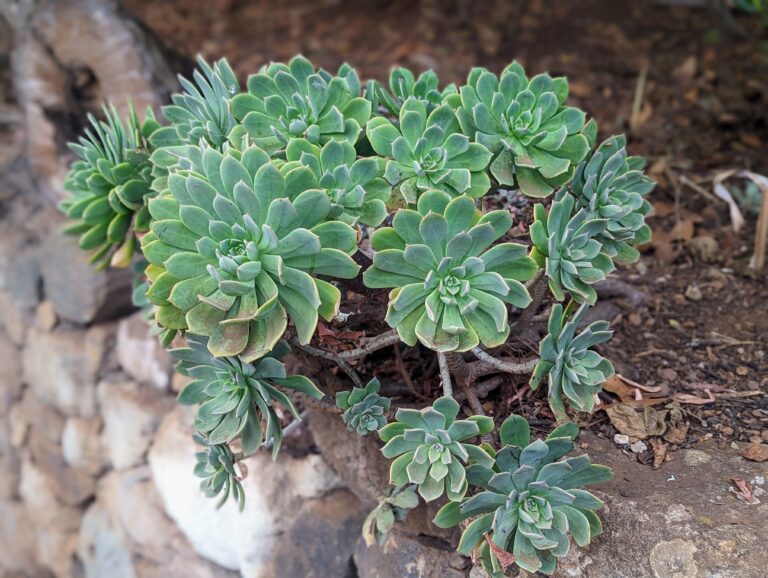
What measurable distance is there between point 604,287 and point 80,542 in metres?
1.99

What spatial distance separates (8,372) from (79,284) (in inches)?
32.0

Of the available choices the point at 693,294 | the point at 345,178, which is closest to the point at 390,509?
the point at 345,178

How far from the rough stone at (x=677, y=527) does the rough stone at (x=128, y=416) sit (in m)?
1.32

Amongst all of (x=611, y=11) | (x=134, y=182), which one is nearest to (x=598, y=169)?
(x=134, y=182)

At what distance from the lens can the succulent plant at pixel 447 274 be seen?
2.93ft

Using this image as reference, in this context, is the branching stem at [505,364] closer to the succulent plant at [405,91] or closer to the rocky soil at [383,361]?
the rocky soil at [383,361]

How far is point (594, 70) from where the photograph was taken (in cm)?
242

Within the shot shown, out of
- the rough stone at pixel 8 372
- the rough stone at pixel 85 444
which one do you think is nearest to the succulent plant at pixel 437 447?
the rough stone at pixel 85 444

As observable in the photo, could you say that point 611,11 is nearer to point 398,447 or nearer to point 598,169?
point 598,169

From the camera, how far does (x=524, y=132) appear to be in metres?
1.03

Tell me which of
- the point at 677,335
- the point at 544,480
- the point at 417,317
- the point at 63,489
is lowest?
the point at 63,489

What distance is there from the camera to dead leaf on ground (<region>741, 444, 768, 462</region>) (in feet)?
3.67

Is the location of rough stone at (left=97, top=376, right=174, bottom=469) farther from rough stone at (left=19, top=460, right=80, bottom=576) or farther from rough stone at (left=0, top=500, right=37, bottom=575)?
rough stone at (left=0, top=500, right=37, bottom=575)

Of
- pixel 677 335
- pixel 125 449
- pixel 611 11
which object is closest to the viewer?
pixel 677 335
